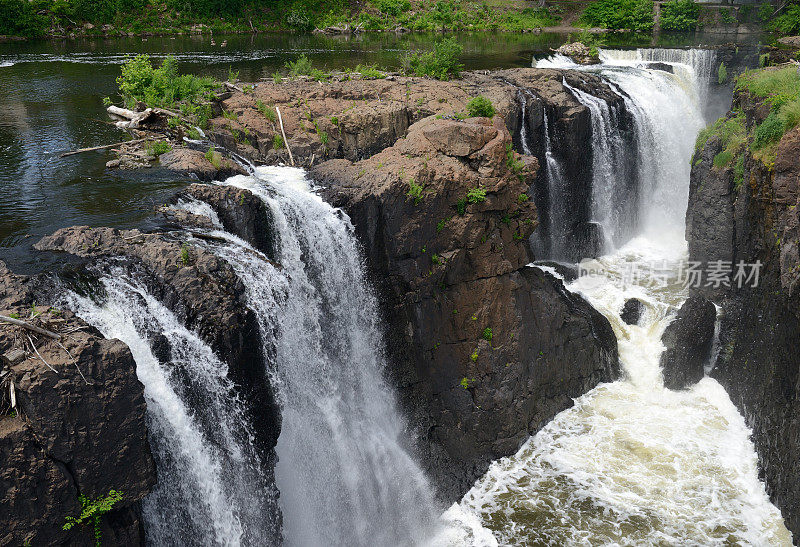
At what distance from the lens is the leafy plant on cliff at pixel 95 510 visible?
26.4 ft

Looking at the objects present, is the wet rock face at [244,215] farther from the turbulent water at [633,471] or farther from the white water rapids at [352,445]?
the turbulent water at [633,471]

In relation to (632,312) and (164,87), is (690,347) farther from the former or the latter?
(164,87)

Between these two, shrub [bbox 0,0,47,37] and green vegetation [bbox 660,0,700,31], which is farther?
green vegetation [bbox 660,0,700,31]

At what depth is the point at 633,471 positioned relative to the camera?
13.8 meters

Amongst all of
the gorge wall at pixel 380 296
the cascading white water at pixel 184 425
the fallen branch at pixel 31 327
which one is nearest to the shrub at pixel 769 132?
the gorge wall at pixel 380 296

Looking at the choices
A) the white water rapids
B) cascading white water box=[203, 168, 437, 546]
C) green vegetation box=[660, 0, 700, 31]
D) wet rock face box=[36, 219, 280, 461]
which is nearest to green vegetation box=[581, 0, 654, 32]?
green vegetation box=[660, 0, 700, 31]

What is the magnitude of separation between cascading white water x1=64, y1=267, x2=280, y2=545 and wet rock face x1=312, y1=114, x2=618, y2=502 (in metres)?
4.62

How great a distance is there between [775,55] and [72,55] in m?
30.0

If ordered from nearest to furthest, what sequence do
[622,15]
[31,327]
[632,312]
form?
[31,327] < [632,312] < [622,15]

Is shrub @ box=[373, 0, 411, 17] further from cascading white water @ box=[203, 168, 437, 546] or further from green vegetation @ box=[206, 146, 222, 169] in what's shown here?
cascading white water @ box=[203, 168, 437, 546]

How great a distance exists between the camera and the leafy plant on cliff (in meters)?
8.04

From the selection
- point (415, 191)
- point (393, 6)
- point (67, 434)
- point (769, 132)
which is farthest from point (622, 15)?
point (67, 434)

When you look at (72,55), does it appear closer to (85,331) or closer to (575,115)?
(575,115)

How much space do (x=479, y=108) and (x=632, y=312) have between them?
274 inches
